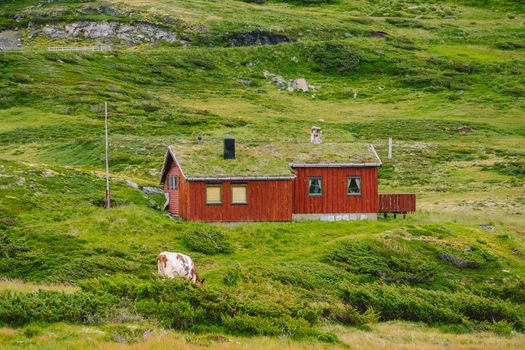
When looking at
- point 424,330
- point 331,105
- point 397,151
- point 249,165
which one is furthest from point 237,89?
point 424,330

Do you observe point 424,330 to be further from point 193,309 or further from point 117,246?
point 117,246

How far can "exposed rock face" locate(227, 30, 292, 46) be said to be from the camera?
5999 inches

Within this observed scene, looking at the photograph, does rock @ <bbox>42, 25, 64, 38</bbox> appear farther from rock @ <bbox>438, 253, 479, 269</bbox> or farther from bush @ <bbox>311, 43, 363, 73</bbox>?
rock @ <bbox>438, 253, 479, 269</bbox>

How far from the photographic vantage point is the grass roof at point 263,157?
4918 centimetres

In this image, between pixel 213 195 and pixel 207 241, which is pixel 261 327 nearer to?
pixel 207 241

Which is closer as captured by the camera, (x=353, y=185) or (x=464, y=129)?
(x=353, y=185)

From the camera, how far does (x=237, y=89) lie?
408 feet

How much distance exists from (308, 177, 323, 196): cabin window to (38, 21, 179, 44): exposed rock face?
103 meters

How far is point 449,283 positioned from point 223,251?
1092 cm

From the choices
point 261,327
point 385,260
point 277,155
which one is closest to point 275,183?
point 277,155

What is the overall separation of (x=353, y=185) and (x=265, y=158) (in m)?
5.54

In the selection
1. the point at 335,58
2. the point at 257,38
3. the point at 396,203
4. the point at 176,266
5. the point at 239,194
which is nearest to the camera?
the point at 176,266

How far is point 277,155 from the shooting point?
52.2 metres

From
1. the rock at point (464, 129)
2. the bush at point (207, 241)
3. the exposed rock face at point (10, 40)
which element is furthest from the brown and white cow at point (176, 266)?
the exposed rock face at point (10, 40)
